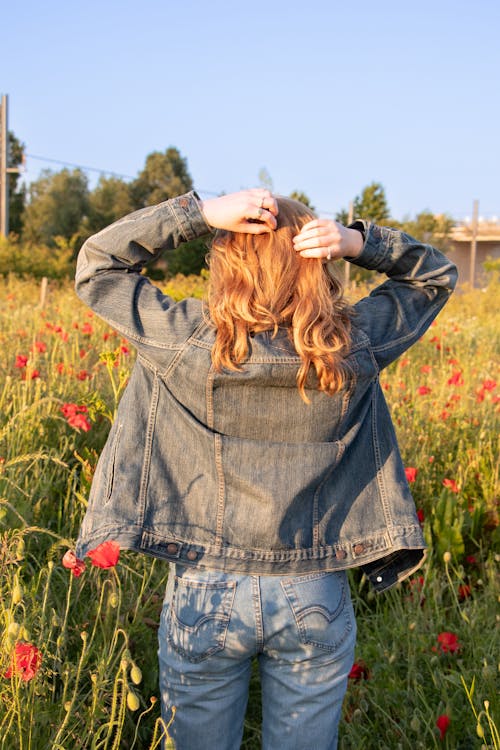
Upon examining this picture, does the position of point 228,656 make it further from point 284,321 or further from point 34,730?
point 284,321

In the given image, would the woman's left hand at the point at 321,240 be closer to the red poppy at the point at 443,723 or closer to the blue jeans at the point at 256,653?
the blue jeans at the point at 256,653

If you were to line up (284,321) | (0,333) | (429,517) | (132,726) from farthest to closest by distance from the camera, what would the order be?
(0,333) < (429,517) < (132,726) < (284,321)

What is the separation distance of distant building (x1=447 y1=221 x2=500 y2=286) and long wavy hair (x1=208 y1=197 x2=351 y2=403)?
34.8 metres

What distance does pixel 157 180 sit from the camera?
30.0 m

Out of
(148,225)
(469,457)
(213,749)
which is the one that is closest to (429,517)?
(469,457)

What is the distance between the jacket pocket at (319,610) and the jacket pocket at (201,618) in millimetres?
129

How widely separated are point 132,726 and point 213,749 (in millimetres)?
678

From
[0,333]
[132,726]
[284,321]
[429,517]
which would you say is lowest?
[132,726]

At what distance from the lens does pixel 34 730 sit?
5.12ft

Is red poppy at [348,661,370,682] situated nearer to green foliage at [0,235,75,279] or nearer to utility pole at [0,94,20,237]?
green foliage at [0,235,75,279]

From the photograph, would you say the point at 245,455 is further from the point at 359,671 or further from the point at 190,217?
the point at 359,671

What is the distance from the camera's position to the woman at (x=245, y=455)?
4.75 ft

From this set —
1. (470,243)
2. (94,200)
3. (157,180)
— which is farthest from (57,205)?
(470,243)

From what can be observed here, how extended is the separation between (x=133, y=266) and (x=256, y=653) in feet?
2.83
